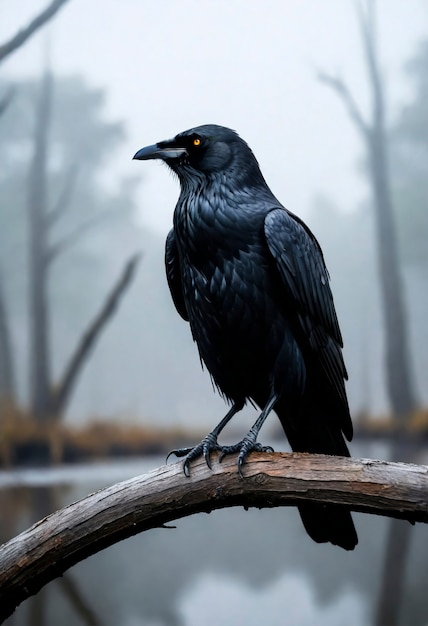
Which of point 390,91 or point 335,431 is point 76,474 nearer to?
point 335,431

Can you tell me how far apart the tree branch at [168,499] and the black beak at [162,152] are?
94 centimetres

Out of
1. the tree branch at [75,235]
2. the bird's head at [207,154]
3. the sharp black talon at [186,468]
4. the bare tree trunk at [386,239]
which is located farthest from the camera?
the tree branch at [75,235]

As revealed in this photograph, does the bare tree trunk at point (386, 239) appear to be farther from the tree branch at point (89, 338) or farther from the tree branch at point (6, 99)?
the tree branch at point (6, 99)

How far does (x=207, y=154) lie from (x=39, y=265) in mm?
1920

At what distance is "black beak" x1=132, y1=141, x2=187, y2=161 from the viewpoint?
205 centimetres

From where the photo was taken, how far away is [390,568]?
3455 millimetres

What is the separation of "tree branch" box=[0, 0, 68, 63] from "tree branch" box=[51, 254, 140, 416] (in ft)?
4.36

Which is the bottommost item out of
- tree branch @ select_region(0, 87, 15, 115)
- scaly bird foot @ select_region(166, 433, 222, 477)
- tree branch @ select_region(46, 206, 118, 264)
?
scaly bird foot @ select_region(166, 433, 222, 477)

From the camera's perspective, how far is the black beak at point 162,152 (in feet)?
6.72

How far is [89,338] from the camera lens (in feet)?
12.0

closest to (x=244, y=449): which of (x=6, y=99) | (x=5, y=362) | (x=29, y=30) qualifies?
(x=5, y=362)

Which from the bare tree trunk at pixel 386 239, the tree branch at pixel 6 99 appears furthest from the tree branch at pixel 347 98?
the tree branch at pixel 6 99

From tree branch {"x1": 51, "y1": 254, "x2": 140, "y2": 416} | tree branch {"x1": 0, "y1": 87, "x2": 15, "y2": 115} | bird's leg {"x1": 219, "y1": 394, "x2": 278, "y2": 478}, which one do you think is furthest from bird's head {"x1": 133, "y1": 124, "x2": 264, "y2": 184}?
tree branch {"x1": 0, "y1": 87, "x2": 15, "y2": 115}

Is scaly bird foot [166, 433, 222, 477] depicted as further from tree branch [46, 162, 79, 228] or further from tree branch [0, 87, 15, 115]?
tree branch [0, 87, 15, 115]
